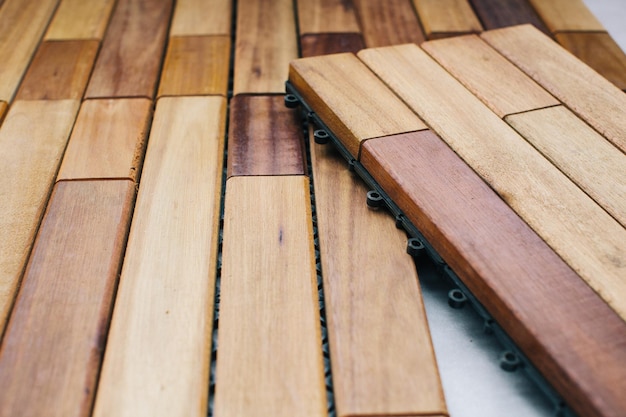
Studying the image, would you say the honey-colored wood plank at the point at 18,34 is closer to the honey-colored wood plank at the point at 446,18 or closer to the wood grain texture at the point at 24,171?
the wood grain texture at the point at 24,171

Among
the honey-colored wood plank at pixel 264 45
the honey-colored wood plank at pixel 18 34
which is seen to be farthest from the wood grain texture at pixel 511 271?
the honey-colored wood plank at pixel 18 34

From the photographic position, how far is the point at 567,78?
1371 mm

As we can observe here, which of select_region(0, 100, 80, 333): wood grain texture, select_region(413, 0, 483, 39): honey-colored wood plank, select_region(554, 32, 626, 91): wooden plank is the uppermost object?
select_region(413, 0, 483, 39): honey-colored wood plank

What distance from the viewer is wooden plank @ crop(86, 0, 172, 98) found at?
1473 millimetres

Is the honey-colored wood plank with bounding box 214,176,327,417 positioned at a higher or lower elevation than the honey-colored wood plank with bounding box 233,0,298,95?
lower

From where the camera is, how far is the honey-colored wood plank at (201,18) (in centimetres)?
169

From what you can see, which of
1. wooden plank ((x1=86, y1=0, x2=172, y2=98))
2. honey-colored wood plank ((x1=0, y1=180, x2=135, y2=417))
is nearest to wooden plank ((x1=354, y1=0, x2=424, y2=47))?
wooden plank ((x1=86, y1=0, x2=172, y2=98))

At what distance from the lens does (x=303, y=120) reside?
1.38 m

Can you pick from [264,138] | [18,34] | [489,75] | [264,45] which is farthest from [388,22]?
[18,34]

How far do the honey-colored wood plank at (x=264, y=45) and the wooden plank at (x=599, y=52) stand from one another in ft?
2.22

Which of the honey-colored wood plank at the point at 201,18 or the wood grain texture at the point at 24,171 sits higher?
the honey-colored wood plank at the point at 201,18

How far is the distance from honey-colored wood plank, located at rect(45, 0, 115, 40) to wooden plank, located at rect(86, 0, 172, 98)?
3 cm

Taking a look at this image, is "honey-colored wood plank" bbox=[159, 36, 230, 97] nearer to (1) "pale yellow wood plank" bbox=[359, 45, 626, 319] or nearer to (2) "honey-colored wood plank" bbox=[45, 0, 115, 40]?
(2) "honey-colored wood plank" bbox=[45, 0, 115, 40]

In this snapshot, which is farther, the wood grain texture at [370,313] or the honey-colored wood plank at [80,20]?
Result: the honey-colored wood plank at [80,20]
